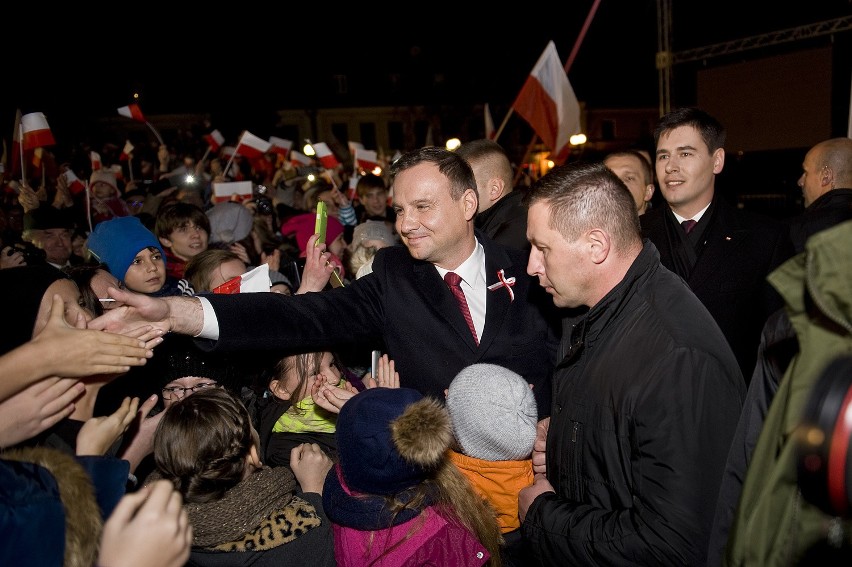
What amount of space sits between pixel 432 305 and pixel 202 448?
1.25 metres

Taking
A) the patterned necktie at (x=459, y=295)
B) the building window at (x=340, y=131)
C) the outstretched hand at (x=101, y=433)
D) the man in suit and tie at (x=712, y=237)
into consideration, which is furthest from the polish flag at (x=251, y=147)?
the building window at (x=340, y=131)

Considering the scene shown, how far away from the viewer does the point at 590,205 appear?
85.5 inches

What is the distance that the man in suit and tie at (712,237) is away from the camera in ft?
12.2

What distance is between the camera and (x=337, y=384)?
3332 millimetres

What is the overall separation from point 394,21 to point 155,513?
181ft

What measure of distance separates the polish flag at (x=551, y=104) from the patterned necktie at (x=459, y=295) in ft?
16.4

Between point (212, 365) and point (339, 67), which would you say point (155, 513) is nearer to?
point (212, 365)

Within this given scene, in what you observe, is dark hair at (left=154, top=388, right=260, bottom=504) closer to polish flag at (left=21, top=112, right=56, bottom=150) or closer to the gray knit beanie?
the gray knit beanie

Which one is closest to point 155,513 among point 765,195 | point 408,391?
point 408,391

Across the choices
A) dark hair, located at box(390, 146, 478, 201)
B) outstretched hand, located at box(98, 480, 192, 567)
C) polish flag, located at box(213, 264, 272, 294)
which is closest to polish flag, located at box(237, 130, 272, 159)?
polish flag, located at box(213, 264, 272, 294)

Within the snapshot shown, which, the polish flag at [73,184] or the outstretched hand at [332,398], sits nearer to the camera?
the outstretched hand at [332,398]

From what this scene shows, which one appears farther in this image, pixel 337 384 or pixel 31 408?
pixel 337 384

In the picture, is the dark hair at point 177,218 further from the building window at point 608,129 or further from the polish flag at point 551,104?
the building window at point 608,129

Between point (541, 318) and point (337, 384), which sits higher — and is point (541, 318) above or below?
above
